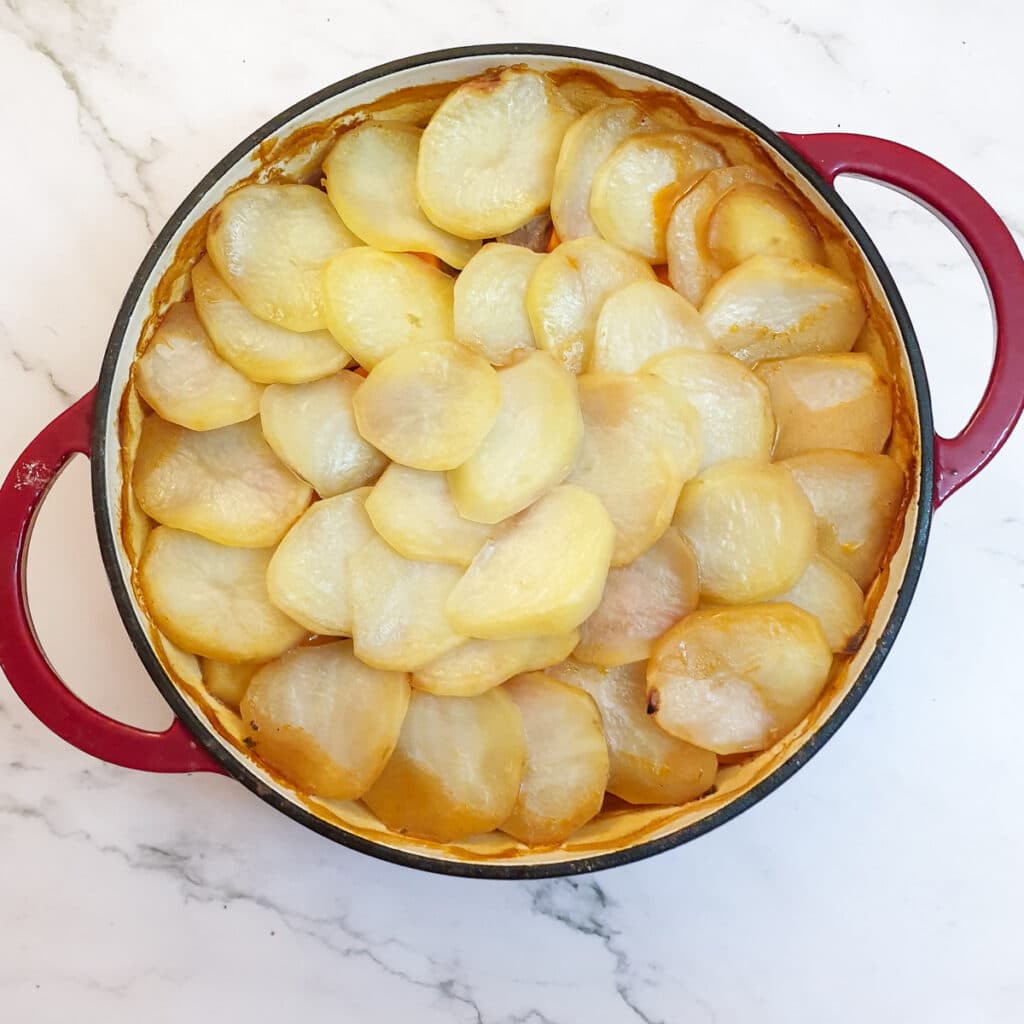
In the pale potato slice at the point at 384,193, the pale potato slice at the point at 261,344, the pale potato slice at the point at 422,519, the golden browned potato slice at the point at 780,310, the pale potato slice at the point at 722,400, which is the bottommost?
the pale potato slice at the point at 422,519

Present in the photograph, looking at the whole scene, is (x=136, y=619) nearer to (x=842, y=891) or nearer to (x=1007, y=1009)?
(x=842, y=891)

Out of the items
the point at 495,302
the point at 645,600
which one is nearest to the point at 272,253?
the point at 495,302

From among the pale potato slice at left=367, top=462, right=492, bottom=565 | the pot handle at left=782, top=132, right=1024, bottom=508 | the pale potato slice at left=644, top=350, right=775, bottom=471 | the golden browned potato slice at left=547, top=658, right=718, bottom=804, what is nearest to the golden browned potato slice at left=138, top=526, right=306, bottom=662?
the pale potato slice at left=367, top=462, right=492, bottom=565

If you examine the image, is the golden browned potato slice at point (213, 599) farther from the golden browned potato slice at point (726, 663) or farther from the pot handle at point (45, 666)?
the golden browned potato slice at point (726, 663)

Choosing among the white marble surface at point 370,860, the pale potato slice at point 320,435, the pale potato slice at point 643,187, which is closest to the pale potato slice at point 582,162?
the pale potato slice at point 643,187

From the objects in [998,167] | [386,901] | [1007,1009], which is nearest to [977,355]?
[998,167]

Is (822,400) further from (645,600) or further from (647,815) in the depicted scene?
(647,815)
